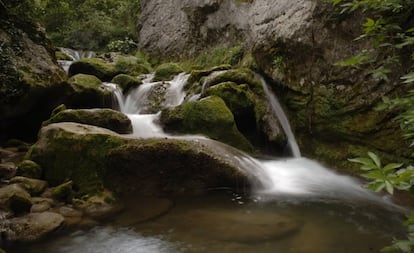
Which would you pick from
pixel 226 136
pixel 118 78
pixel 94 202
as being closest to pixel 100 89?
pixel 118 78

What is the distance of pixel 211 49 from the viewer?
16.0 meters

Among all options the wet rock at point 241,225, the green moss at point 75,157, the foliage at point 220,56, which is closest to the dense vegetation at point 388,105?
the wet rock at point 241,225

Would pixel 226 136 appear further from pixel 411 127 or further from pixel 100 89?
pixel 411 127

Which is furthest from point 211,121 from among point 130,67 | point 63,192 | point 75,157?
point 130,67

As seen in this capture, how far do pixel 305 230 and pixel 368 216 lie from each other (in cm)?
122

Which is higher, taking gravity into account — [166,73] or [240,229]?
[166,73]

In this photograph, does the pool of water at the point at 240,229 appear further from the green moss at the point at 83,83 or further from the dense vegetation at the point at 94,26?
the dense vegetation at the point at 94,26

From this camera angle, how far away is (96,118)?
8.32 metres

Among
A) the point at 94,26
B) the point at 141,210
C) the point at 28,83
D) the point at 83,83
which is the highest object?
the point at 94,26

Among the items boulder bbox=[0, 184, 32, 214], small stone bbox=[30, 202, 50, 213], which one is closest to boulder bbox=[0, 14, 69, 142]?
boulder bbox=[0, 184, 32, 214]

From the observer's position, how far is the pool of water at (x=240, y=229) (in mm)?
4469

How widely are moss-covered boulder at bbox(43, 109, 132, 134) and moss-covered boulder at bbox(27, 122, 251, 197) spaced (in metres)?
1.61

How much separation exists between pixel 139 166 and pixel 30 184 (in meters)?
1.74

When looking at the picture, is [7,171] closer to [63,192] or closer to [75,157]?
[75,157]
